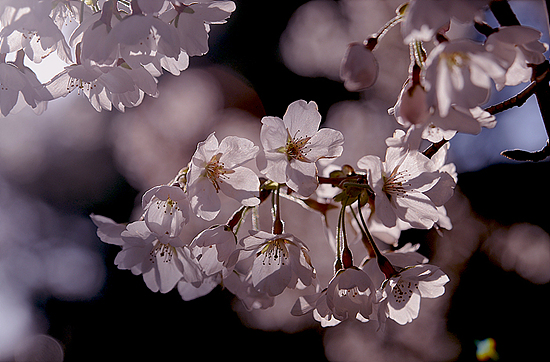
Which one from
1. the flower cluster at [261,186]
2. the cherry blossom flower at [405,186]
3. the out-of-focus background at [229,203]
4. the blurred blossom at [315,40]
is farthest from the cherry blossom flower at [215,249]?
the blurred blossom at [315,40]

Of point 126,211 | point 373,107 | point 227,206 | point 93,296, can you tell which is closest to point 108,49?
point 227,206

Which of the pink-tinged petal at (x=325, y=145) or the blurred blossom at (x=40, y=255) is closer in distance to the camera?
the pink-tinged petal at (x=325, y=145)

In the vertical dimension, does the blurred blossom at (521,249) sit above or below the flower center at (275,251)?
below

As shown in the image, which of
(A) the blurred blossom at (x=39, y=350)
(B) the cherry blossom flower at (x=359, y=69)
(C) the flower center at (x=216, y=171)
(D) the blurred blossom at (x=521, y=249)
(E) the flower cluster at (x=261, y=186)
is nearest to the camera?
(B) the cherry blossom flower at (x=359, y=69)

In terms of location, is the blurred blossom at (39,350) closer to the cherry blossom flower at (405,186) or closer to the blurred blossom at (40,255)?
the blurred blossom at (40,255)

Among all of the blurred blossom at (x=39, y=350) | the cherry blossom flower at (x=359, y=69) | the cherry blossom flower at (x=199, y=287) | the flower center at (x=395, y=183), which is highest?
the cherry blossom flower at (x=359, y=69)

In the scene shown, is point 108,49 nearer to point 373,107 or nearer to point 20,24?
point 20,24

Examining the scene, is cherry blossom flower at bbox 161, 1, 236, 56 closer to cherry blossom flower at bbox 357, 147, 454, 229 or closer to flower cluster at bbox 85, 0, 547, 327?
flower cluster at bbox 85, 0, 547, 327
